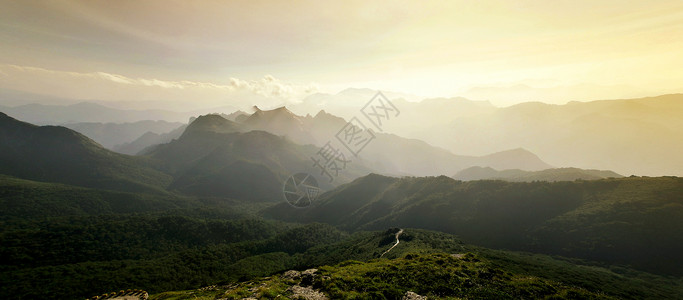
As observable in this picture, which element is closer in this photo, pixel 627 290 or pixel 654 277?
pixel 627 290

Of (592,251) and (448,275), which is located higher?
(448,275)

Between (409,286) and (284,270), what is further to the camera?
(284,270)

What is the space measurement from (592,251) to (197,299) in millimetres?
225900

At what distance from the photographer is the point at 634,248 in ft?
512

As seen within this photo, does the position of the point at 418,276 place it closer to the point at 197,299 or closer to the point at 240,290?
the point at 240,290

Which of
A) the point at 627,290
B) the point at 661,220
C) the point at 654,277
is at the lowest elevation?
the point at 654,277

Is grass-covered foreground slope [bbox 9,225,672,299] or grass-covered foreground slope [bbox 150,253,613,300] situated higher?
grass-covered foreground slope [bbox 150,253,613,300]

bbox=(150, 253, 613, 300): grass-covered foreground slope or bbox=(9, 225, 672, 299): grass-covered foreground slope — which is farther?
bbox=(9, 225, 672, 299): grass-covered foreground slope

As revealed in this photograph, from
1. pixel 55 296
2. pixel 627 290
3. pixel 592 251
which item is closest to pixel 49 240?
pixel 55 296

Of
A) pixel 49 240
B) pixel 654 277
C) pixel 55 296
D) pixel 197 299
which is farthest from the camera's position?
pixel 49 240

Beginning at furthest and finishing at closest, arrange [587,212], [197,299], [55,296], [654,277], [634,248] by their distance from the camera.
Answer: [587,212] < [634,248] < [654,277] < [55,296] < [197,299]

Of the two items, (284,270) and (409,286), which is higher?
(409,286)

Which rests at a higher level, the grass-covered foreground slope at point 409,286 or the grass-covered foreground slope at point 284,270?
the grass-covered foreground slope at point 409,286

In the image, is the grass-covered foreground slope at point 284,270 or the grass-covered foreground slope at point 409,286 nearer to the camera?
the grass-covered foreground slope at point 409,286
